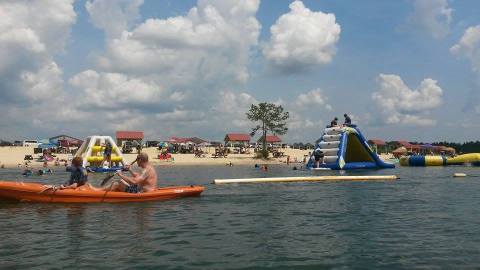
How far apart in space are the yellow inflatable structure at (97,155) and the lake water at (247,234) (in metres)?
27.2

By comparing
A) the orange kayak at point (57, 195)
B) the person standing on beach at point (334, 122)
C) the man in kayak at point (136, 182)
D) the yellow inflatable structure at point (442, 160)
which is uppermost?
the person standing on beach at point (334, 122)

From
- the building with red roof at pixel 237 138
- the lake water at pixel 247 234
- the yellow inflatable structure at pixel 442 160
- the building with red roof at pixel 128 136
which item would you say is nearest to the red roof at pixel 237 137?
the building with red roof at pixel 237 138

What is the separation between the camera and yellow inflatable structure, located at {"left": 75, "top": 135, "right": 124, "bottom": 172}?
44844 millimetres

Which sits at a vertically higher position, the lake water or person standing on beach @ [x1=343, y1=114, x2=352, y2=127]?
person standing on beach @ [x1=343, y1=114, x2=352, y2=127]

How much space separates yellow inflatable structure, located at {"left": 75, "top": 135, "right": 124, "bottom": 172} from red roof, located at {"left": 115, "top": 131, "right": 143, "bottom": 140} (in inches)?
2028

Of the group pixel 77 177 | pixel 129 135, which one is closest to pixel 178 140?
pixel 129 135

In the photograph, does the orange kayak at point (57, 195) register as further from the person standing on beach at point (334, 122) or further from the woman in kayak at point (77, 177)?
the person standing on beach at point (334, 122)

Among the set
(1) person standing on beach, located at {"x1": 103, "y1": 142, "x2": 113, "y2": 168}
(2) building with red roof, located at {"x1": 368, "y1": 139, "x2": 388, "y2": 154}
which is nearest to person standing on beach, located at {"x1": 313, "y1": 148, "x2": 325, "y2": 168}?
(1) person standing on beach, located at {"x1": 103, "y1": 142, "x2": 113, "y2": 168}

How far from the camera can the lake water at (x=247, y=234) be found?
30.5ft

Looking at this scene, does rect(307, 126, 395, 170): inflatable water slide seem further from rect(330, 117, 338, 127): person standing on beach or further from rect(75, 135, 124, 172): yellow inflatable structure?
rect(75, 135, 124, 172): yellow inflatable structure

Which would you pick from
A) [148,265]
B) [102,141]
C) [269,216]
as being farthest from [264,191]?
[102,141]

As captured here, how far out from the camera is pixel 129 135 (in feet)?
324

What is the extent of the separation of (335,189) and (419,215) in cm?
931

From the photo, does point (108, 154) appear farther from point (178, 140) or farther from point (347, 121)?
point (178, 140)
